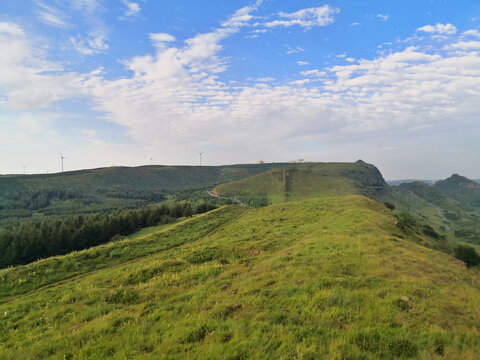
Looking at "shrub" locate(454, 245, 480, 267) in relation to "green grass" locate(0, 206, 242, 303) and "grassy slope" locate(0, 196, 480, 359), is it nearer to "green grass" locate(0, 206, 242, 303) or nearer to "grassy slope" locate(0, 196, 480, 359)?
"grassy slope" locate(0, 196, 480, 359)

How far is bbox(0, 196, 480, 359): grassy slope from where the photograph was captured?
27.5ft

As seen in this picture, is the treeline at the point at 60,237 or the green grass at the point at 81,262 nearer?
the green grass at the point at 81,262

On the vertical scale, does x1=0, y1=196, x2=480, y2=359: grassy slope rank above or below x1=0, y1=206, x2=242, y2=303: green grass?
above

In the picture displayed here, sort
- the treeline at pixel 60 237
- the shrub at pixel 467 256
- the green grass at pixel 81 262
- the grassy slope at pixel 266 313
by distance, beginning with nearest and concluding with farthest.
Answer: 1. the grassy slope at pixel 266 313
2. the green grass at pixel 81 262
3. the shrub at pixel 467 256
4. the treeline at pixel 60 237

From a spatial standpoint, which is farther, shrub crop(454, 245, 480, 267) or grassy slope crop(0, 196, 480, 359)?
shrub crop(454, 245, 480, 267)

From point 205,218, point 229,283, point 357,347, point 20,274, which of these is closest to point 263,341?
point 357,347

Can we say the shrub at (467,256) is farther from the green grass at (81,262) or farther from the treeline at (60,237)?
the treeline at (60,237)

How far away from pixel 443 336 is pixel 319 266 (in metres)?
9.36

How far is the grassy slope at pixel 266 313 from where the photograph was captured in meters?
8.39

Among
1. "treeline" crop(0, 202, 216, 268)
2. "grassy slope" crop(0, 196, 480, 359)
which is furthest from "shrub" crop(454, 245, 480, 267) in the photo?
"treeline" crop(0, 202, 216, 268)

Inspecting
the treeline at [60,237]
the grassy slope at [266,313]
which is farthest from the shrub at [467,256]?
the treeline at [60,237]

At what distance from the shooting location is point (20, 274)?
2441 centimetres

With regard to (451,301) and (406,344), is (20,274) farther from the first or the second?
(451,301)

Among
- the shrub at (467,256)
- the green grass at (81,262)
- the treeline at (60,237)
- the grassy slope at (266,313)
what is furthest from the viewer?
the treeline at (60,237)
